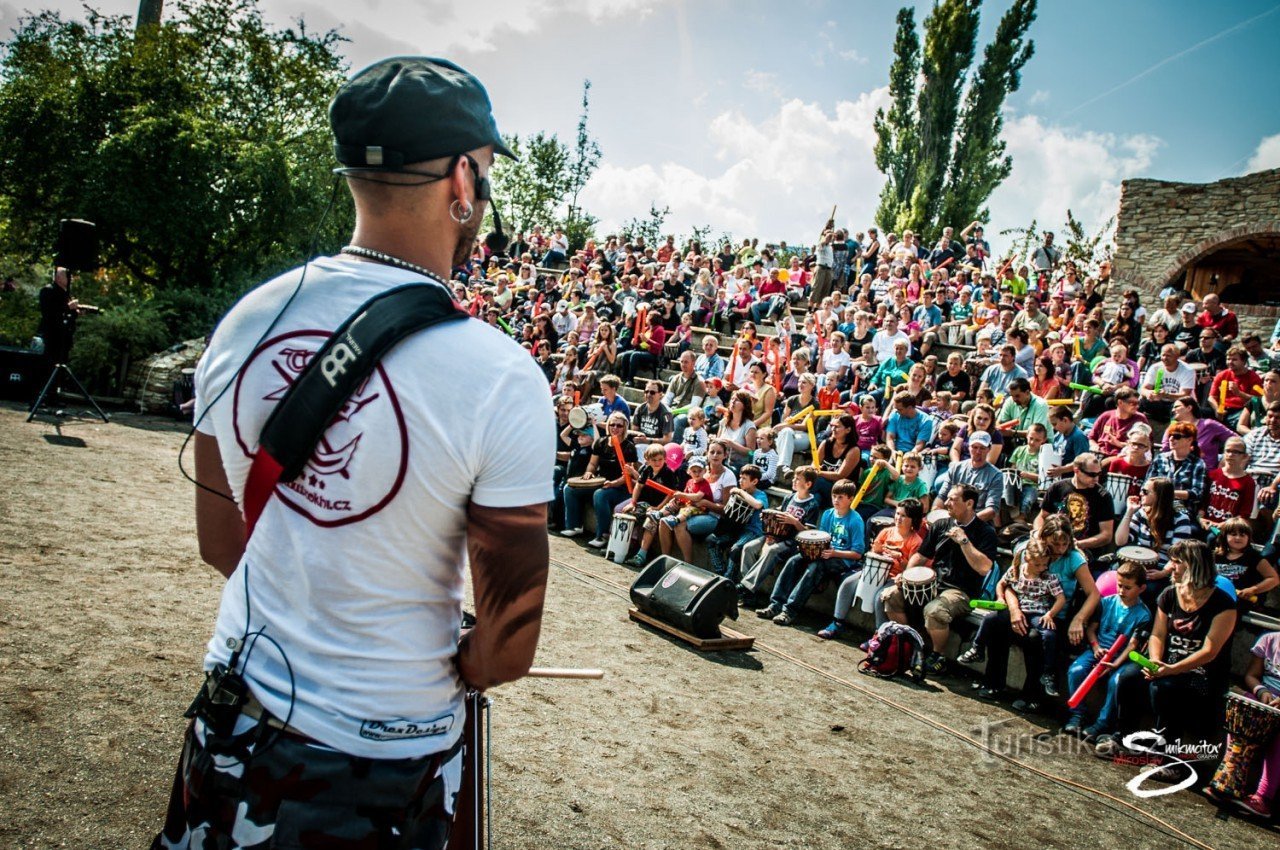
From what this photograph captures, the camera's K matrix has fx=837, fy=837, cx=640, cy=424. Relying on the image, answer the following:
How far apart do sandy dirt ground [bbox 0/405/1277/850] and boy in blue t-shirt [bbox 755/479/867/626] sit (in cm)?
101

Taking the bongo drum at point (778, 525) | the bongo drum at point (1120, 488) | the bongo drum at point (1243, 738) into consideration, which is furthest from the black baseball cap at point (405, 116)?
the bongo drum at point (1120, 488)

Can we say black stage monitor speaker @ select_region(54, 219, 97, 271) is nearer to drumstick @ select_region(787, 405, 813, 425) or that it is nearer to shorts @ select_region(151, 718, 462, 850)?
drumstick @ select_region(787, 405, 813, 425)

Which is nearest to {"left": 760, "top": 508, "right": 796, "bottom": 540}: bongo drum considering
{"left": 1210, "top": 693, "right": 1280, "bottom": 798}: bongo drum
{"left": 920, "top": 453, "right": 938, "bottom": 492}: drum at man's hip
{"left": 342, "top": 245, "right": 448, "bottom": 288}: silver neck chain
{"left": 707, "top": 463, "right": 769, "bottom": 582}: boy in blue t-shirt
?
{"left": 707, "top": 463, "right": 769, "bottom": 582}: boy in blue t-shirt

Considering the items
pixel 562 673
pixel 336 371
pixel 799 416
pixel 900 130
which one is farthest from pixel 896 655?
pixel 900 130

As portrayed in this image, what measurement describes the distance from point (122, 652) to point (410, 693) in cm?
411

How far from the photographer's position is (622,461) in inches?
433

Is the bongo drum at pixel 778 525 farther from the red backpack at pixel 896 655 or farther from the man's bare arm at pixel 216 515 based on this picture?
the man's bare arm at pixel 216 515

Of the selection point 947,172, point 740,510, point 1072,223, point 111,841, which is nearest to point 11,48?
point 740,510

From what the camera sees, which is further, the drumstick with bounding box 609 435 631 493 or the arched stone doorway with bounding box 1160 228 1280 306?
the arched stone doorway with bounding box 1160 228 1280 306

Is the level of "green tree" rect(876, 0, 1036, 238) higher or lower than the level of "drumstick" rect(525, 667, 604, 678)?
higher

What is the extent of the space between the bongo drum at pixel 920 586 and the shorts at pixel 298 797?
6713mm

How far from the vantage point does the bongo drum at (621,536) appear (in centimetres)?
999

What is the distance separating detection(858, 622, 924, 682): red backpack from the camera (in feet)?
22.9

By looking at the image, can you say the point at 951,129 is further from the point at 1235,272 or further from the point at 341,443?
the point at 341,443
